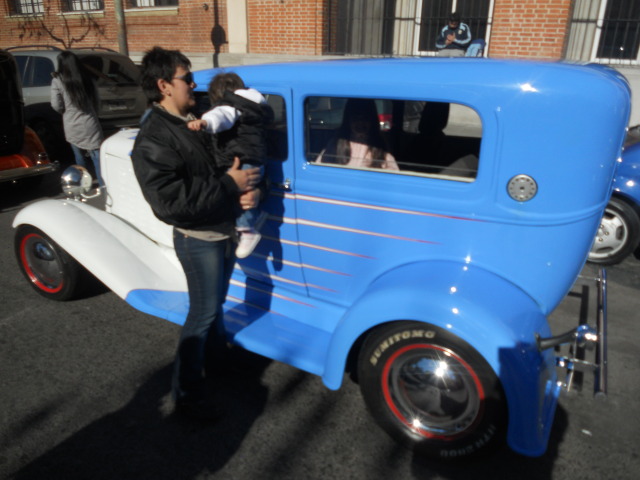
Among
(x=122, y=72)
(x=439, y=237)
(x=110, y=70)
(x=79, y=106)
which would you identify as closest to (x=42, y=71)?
(x=110, y=70)

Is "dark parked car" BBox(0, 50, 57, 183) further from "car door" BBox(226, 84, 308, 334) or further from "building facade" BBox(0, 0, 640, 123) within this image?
"building facade" BBox(0, 0, 640, 123)

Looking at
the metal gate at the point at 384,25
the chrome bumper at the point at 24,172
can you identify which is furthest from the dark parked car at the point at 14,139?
the metal gate at the point at 384,25

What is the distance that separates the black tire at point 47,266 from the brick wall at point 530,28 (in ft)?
27.5

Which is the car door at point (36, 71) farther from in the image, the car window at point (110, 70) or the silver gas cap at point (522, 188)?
the silver gas cap at point (522, 188)

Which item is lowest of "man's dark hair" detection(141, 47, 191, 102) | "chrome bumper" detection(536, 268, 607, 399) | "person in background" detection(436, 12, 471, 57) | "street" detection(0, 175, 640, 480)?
"street" detection(0, 175, 640, 480)

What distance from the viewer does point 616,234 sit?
15.5 ft

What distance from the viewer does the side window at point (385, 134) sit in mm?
2652

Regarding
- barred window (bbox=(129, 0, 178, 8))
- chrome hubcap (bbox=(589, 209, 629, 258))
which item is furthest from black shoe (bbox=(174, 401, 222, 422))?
barred window (bbox=(129, 0, 178, 8))

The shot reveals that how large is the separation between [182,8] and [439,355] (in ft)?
43.8

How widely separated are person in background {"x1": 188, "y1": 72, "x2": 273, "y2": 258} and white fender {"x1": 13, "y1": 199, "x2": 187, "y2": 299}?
40.5 inches

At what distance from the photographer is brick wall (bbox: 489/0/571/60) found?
9.08m

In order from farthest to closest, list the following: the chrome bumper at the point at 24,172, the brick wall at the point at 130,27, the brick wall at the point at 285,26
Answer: the brick wall at the point at 130,27
the brick wall at the point at 285,26
the chrome bumper at the point at 24,172

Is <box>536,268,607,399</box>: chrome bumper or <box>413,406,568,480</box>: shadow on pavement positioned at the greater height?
<box>536,268,607,399</box>: chrome bumper

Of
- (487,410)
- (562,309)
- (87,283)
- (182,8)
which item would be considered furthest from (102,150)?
(182,8)
